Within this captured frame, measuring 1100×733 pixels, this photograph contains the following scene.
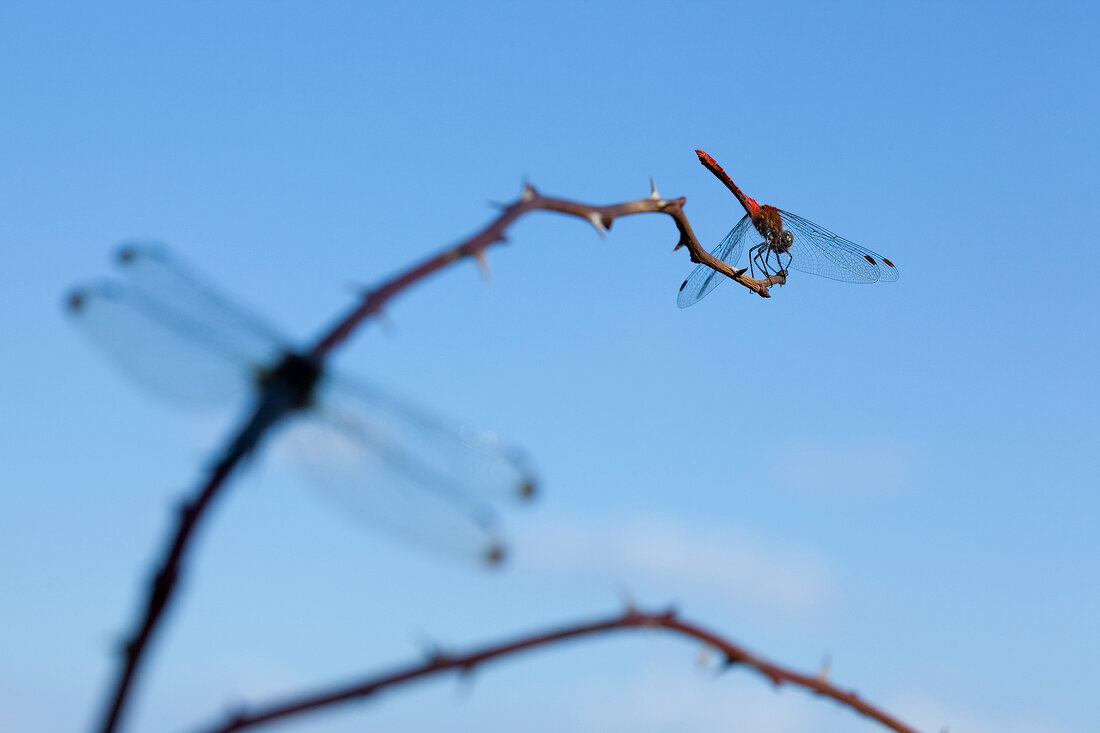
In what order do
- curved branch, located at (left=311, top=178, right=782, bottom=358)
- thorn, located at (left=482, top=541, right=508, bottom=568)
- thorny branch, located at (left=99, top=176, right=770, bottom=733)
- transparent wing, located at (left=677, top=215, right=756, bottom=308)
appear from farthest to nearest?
transparent wing, located at (left=677, top=215, right=756, bottom=308)
thorn, located at (left=482, top=541, right=508, bottom=568)
curved branch, located at (left=311, top=178, right=782, bottom=358)
thorny branch, located at (left=99, top=176, right=770, bottom=733)

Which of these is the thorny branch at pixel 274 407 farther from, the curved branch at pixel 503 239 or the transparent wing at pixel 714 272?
the transparent wing at pixel 714 272

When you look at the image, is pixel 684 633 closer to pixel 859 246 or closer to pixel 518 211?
pixel 518 211

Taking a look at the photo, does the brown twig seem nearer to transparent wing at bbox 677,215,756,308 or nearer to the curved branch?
the curved branch

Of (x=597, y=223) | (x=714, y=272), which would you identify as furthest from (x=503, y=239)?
(x=714, y=272)

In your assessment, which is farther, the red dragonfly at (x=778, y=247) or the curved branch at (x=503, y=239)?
the red dragonfly at (x=778, y=247)

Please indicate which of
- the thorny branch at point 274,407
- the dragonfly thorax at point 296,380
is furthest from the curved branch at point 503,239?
the dragonfly thorax at point 296,380

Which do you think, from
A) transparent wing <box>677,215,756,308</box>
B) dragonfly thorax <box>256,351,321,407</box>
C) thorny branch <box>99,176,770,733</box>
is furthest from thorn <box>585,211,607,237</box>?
transparent wing <box>677,215,756,308</box>

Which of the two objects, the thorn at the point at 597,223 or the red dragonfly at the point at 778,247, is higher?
the red dragonfly at the point at 778,247
